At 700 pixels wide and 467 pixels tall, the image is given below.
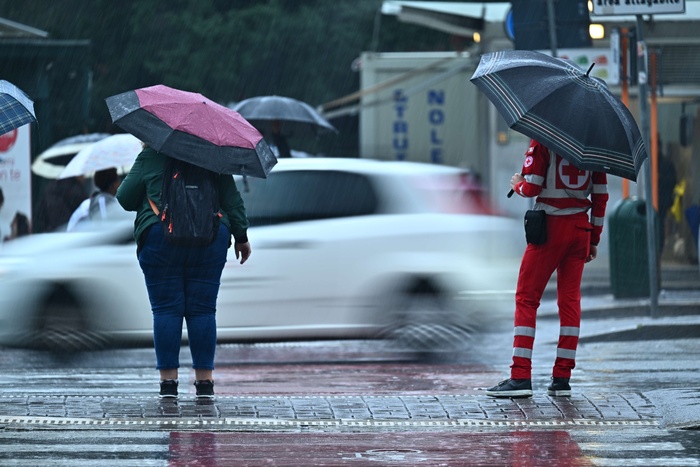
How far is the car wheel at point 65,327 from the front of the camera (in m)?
11.5

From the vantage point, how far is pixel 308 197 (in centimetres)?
1170

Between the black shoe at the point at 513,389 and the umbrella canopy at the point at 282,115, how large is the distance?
28.2ft

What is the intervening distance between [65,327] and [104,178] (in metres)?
1.70

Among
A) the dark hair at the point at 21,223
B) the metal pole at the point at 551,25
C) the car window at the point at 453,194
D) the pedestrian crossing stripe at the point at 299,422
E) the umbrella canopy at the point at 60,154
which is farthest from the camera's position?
the umbrella canopy at the point at 60,154

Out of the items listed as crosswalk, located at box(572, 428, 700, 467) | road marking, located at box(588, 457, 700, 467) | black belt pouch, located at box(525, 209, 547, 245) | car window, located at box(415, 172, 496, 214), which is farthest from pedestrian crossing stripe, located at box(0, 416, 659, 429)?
car window, located at box(415, 172, 496, 214)

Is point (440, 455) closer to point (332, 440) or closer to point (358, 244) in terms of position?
point (332, 440)

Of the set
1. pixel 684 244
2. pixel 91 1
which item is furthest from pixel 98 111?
pixel 684 244

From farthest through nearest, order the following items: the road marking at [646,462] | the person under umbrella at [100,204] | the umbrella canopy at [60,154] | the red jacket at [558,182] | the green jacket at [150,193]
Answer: the umbrella canopy at [60,154] < the person under umbrella at [100,204] < the red jacket at [558,182] < the green jacket at [150,193] < the road marking at [646,462]

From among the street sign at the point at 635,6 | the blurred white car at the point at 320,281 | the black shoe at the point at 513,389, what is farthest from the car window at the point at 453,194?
the black shoe at the point at 513,389

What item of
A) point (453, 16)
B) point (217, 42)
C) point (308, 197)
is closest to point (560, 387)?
point (308, 197)

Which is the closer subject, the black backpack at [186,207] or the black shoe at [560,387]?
the black backpack at [186,207]

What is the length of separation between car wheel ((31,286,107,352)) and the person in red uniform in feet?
13.0

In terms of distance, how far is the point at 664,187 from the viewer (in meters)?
22.5

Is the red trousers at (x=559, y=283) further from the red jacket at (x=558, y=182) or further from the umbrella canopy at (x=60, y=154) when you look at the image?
the umbrella canopy at (x=60, y=154)
